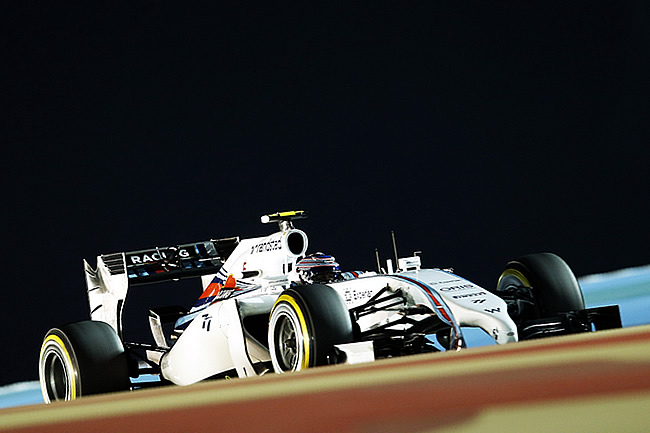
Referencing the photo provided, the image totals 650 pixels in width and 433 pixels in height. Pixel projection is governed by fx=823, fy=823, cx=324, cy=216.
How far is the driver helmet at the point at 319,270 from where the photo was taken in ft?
16.5

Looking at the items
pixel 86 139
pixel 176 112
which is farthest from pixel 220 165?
pixel 86 139

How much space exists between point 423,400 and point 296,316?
341 centimetres

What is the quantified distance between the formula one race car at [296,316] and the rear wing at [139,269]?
1 cm

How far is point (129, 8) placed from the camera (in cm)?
1058

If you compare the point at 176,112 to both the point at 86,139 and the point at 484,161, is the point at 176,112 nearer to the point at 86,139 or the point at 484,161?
the point at 86,139

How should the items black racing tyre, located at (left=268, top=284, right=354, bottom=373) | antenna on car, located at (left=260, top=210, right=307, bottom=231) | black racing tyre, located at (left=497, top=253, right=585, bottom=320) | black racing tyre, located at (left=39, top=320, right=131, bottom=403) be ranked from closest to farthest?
black racing tyre, located at (left=268, top=284, right=354, bottom=373) → black racing tyre, located at (left=497, top=253, right=585, bottom=320) → black racing tyre, located at (left=39, top=320, right=131, bottom=403) → antenna on car, located at (left=260, top=210, right=307, bottom=231)

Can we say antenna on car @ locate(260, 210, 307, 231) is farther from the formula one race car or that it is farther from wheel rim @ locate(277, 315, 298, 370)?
wheel rim @ locate(277, 315, 298, 370)

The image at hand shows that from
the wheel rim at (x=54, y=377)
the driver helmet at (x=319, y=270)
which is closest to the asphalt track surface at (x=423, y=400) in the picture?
the driver helmet at (x=319, y=270)

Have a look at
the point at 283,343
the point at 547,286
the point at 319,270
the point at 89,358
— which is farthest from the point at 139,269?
the point at 547,286

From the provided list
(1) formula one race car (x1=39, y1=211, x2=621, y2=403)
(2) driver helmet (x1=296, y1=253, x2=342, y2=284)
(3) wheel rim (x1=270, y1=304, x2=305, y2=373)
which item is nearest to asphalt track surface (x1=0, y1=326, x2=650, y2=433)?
(1) formula one race car (x1=39, y1=211, x2=621, y2=403)

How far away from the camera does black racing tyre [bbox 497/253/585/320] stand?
4.82 m

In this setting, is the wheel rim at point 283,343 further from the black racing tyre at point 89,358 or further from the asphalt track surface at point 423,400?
the asphalt track surface at point 423,400

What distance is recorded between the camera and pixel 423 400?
0.69 metres

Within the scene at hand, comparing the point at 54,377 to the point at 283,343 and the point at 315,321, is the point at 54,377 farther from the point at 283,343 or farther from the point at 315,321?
the point at 315,321
